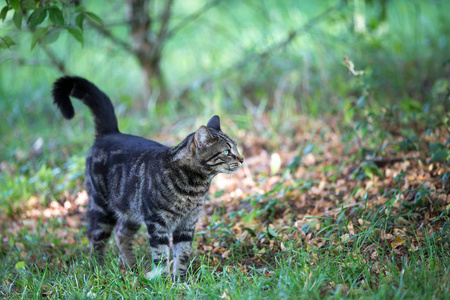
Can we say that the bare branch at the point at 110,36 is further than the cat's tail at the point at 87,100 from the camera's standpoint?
Yes

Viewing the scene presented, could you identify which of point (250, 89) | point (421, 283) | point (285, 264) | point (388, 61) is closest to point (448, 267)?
point (421, 283)

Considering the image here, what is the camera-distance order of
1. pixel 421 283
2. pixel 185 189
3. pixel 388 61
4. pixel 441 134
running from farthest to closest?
pixel 388 61, pixel 441 134, pixel 185 189, pixel 421 283

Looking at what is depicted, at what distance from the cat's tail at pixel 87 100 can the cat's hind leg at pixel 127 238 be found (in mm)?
780

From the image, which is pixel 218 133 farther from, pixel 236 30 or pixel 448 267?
pixel 236 30

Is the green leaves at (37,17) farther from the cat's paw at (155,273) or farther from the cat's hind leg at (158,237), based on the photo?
the cat's paw at (155,273)

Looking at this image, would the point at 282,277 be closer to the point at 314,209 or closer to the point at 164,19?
the point at 314,209

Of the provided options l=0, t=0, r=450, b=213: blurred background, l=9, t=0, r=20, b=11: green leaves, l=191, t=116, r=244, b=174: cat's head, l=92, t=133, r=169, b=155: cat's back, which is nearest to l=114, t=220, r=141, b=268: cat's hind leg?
l=92, t=133, r=169, b=155: cat's back

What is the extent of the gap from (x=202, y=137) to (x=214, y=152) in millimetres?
136

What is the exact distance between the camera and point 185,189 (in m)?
2.97

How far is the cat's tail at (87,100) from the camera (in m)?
3.44

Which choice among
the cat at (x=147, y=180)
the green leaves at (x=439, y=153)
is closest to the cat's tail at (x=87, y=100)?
the cat at (x=147, y=180)

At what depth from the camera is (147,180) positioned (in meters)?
3.08

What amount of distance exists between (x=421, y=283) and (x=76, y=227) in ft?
10.2

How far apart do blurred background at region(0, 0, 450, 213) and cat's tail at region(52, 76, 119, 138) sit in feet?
4.13
